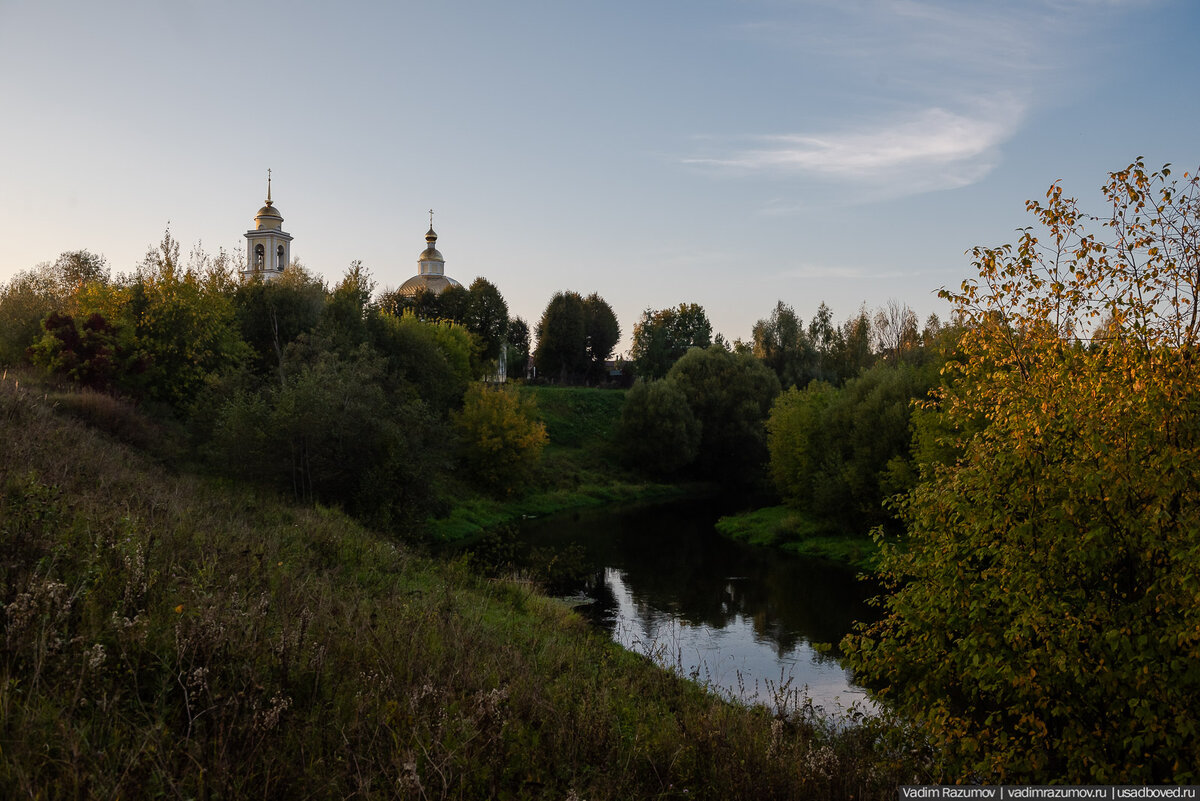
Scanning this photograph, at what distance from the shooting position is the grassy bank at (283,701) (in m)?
4.66

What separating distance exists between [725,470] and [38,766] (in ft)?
186

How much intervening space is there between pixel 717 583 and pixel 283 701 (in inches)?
894

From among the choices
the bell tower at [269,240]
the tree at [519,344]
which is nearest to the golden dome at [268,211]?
the bell tower at [269,240]

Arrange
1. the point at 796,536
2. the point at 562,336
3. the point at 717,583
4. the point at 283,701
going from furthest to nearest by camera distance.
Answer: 1. the point at 562,336
2. the point at 796,536
3. the point at 717,583
4. the point at 283,701

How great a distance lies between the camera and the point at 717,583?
26.6 m

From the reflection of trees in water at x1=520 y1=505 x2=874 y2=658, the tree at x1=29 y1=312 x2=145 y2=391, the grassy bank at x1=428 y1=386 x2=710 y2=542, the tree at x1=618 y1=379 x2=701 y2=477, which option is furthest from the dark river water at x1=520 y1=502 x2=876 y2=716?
the tree at x1=618 y1=379 x2=701 y2=477

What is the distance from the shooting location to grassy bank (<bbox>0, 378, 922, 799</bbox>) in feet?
15.3

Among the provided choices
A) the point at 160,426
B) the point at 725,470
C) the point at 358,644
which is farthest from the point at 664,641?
the point at 725,470

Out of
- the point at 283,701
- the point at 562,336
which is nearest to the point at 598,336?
the point at 562,336

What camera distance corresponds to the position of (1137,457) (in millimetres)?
7758

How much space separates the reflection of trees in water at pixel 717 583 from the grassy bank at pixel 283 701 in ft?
36.8

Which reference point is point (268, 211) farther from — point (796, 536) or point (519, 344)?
point (796, 536)

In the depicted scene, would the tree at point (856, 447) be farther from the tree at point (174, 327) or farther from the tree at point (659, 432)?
the tree at point (174, 327)

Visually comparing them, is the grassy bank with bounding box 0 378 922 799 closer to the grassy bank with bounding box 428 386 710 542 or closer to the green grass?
the grassy bank with bounding box 428 386 710 542
